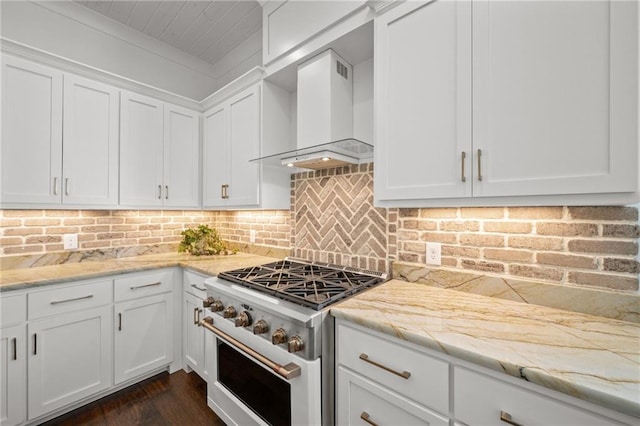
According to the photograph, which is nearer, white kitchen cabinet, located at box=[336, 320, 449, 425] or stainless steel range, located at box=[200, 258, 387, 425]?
white kitchen cabinet, located at box=[336, 320, 449, 425]

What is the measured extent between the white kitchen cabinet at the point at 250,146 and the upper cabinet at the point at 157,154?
25 cm

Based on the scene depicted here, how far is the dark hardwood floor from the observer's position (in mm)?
1836

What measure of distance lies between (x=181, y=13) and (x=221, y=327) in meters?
2.58

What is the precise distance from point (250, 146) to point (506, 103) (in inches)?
68.1

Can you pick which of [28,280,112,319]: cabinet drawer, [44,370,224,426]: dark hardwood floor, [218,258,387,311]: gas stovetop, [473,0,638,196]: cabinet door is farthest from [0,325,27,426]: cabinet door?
[473,0,638,196]: cabinet door

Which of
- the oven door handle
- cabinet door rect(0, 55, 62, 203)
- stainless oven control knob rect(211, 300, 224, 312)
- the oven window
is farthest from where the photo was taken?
cabinet door rect(0, 55, 62, 203)

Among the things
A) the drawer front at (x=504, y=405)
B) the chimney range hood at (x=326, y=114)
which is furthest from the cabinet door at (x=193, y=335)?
the drawer front at (x=504, y=405)

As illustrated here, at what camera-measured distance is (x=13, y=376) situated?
1.67 meters

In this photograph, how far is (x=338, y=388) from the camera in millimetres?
1266

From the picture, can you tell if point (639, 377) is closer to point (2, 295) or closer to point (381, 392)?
point (381, 392)

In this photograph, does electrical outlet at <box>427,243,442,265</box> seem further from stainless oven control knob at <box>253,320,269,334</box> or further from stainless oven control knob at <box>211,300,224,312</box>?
stainless oven control knob at <box>211,300,224,312</box>

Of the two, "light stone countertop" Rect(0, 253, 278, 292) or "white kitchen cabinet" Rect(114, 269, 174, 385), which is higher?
"light stone countertop" Rect(0, 253, 278, 292)

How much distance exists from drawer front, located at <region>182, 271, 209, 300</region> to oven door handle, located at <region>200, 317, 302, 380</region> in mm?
389

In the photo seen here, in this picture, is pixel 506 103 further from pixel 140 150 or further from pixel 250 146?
pixel 140 150
